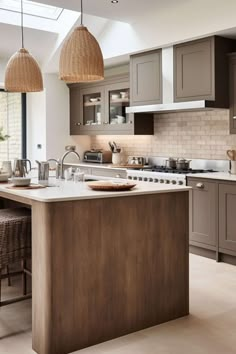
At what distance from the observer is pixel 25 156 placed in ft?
25.8

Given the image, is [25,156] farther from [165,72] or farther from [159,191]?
[159,191]

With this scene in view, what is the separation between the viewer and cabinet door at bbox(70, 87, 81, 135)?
7446 mm

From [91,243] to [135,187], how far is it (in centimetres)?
60

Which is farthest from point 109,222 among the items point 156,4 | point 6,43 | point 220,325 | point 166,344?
point 6,43

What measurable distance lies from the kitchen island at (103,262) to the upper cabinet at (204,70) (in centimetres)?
219

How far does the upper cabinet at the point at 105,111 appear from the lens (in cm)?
646

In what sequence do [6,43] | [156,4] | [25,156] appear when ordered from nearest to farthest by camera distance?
1. [156,4]
2. [6,43]
3. [25,156]

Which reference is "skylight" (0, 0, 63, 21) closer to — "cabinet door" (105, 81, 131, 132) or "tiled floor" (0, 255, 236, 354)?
"cabinet door" (105, 81, 131, 132)

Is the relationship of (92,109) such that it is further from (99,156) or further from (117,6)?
(117,6)

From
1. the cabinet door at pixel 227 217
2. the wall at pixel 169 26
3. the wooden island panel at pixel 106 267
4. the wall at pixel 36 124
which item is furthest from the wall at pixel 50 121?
the wooden island panel at pixel 106 267

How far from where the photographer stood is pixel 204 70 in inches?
200

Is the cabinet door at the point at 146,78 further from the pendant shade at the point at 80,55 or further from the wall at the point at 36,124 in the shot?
the pendant shade at the point at 80,55

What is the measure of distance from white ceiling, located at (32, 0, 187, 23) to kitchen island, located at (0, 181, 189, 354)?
2626 millimetres

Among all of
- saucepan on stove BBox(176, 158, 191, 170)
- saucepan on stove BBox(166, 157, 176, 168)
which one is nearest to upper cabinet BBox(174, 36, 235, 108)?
saucepan on stove BBox(176, 158, 191, 170)
